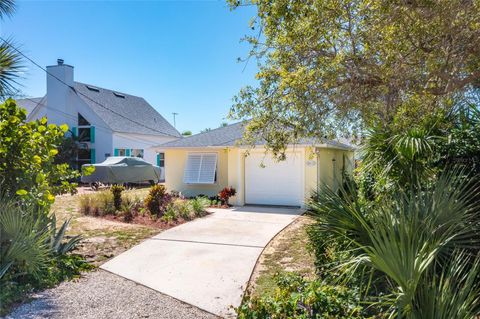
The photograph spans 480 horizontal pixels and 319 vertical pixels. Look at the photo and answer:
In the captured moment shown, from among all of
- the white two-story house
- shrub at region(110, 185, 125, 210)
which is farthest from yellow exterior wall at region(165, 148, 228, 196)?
the white two-story house

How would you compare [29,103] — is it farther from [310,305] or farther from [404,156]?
[310,305]

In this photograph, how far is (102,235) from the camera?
31.6ft

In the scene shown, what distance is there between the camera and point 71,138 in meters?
27.0

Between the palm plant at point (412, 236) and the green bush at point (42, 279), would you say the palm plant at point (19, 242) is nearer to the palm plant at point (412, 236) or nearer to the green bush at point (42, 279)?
the green bush at point (42, 279)

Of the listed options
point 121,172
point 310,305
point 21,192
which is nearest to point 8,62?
point 21,192

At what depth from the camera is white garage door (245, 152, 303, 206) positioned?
15.5m

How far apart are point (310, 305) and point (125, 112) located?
31.5 meters

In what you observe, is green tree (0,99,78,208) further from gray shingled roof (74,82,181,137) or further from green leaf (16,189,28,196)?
gray shingled roof (74,82,181,137)

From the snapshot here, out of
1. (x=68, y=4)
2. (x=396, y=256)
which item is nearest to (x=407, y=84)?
(x=396, y=256)

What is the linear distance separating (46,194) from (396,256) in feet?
19.2

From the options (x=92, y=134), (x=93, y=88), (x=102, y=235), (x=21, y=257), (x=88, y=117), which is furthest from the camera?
(x=93, y=88)

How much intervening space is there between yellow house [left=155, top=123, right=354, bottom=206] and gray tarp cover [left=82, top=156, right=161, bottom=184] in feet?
17.1

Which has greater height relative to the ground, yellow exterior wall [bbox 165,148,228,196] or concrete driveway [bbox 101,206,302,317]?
yellow exterior wall [bbox 165,148,228,196]

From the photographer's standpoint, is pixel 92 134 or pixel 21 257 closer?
pixel 21 257
